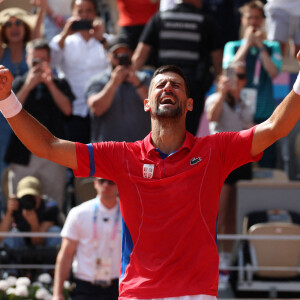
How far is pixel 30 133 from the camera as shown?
14.4ft

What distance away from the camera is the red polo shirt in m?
4.30

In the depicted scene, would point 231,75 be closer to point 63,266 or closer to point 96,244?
point 96,244

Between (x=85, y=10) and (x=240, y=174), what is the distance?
2563 mm

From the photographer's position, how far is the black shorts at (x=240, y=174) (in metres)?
8.18

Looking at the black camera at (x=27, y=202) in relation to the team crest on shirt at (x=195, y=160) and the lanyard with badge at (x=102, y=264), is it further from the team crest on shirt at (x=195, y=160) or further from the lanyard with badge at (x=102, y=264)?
the team crest on shirt at (x=195, y=160)

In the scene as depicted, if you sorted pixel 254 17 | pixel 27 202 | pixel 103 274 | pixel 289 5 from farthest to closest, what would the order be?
1. pixel 289 5
2. pixel 254 17
3. pixel 27 202
4. pixel 103 274

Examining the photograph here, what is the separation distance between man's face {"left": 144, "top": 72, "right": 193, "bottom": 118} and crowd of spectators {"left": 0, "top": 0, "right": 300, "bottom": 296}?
3.23 meters

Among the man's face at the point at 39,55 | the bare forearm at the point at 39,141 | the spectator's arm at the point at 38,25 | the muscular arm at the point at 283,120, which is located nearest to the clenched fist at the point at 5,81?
the bare forearm at the point at 39,141

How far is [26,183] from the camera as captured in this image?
7.87 metres

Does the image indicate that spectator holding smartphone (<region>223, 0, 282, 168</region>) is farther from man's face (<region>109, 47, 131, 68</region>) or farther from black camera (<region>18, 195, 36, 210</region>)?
black camera (<region>18, 195, 36, 210</region>)

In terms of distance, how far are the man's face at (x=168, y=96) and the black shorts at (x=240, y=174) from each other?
366 centimetres

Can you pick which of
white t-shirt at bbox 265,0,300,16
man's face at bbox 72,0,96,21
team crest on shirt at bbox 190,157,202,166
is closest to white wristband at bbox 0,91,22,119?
team crest on shirt at bbox 190,157,202,166

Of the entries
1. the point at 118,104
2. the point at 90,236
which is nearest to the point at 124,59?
the point at 118,104

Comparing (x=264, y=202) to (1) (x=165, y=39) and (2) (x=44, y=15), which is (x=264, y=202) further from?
(2) (x=44, y=15)
